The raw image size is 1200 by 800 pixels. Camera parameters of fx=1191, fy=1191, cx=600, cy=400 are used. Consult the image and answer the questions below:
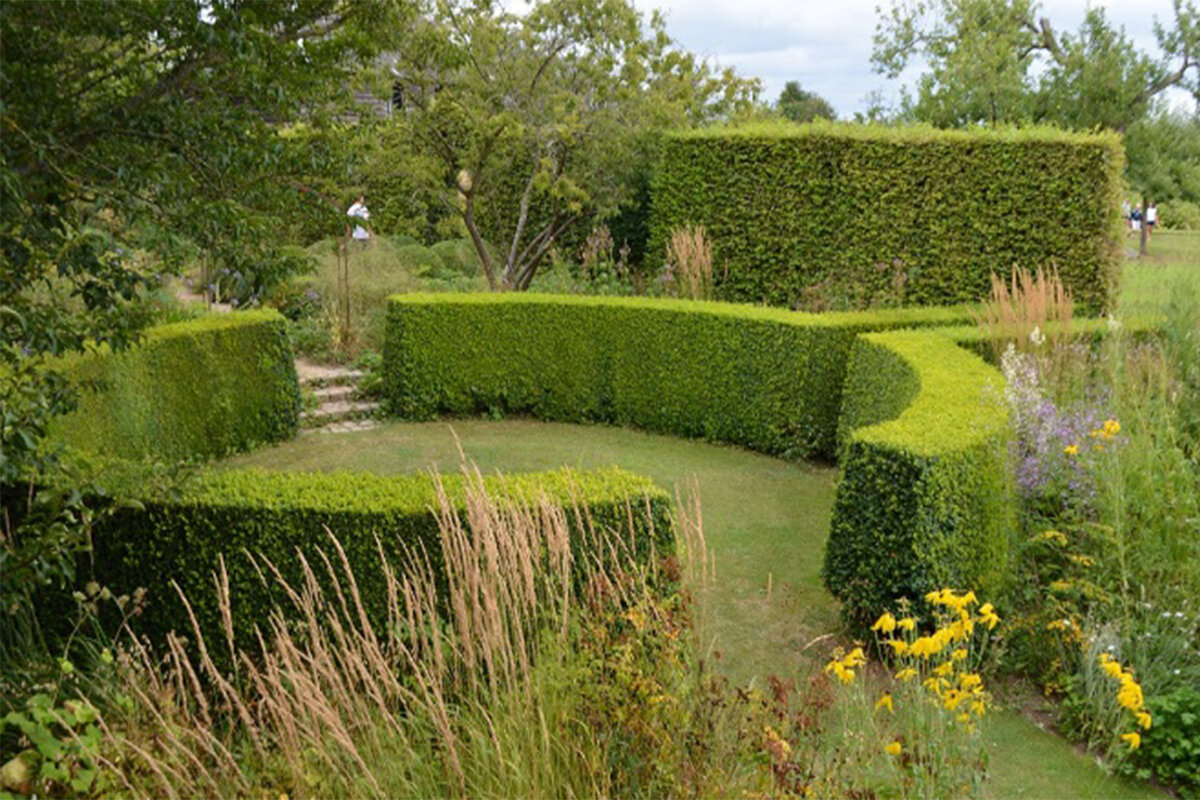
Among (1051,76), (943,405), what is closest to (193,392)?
(943,405)

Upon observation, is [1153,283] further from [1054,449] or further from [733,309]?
[1054,449]

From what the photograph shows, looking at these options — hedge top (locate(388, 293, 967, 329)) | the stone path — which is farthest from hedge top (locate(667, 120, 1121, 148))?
the stone path

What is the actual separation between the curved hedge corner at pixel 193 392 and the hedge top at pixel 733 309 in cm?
155

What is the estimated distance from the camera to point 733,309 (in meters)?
10.7

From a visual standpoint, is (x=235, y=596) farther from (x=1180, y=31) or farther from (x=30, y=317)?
(x=1180, y=31)

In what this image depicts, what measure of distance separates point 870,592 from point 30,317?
3892 mm

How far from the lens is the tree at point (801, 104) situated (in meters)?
47.2

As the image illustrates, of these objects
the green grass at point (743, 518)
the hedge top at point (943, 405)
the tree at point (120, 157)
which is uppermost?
the tree at point (120, 157)

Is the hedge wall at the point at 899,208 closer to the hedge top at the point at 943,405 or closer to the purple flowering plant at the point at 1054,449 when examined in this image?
the hedge top at the point at 943,405

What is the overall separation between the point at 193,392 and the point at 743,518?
436cm

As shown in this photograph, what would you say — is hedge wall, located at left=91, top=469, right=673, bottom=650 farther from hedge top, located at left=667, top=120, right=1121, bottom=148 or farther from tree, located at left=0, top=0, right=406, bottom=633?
hedge top, located at left=667, top=120, right=1121, bottom=148

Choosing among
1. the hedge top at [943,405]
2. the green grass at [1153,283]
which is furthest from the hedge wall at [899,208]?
the hedge top at [943,405]

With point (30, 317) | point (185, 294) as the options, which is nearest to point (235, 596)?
point (30, 317)

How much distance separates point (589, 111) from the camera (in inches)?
537
